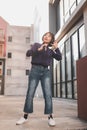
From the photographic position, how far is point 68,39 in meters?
11.8

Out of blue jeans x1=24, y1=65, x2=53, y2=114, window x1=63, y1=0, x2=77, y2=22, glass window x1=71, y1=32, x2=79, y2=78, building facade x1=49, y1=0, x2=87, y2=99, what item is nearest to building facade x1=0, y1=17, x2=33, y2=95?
building facade x1=49, y1=0, x2=87, y2=99

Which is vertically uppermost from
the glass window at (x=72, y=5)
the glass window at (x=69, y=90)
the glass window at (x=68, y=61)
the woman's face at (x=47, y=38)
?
the glass window at (x=72, y=5)

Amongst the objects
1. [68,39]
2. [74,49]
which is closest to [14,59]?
[68,39]

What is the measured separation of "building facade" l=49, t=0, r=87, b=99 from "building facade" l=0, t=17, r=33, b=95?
40.5 ft

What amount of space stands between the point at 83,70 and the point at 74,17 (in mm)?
6189

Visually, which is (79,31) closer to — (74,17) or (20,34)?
(74,17)

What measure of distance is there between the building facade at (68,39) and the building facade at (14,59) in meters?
12.4

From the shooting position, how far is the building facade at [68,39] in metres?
9.48

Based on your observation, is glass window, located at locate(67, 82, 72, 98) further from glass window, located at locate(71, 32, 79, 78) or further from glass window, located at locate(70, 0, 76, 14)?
glass window, located at locate(70, 0, 76, 14)

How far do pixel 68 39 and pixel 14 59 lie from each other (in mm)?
16043

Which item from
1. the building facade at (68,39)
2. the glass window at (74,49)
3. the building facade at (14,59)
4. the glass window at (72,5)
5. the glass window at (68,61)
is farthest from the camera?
the building facade at (14,59)

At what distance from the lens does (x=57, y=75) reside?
13977 millimetres

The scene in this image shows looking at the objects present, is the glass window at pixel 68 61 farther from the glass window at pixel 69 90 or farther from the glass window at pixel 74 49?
the glass window at pixel 74 49

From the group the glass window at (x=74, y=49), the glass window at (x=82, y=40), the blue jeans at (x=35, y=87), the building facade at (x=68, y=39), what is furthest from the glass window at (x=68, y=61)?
the blue jeans at (x=35, y=87)
